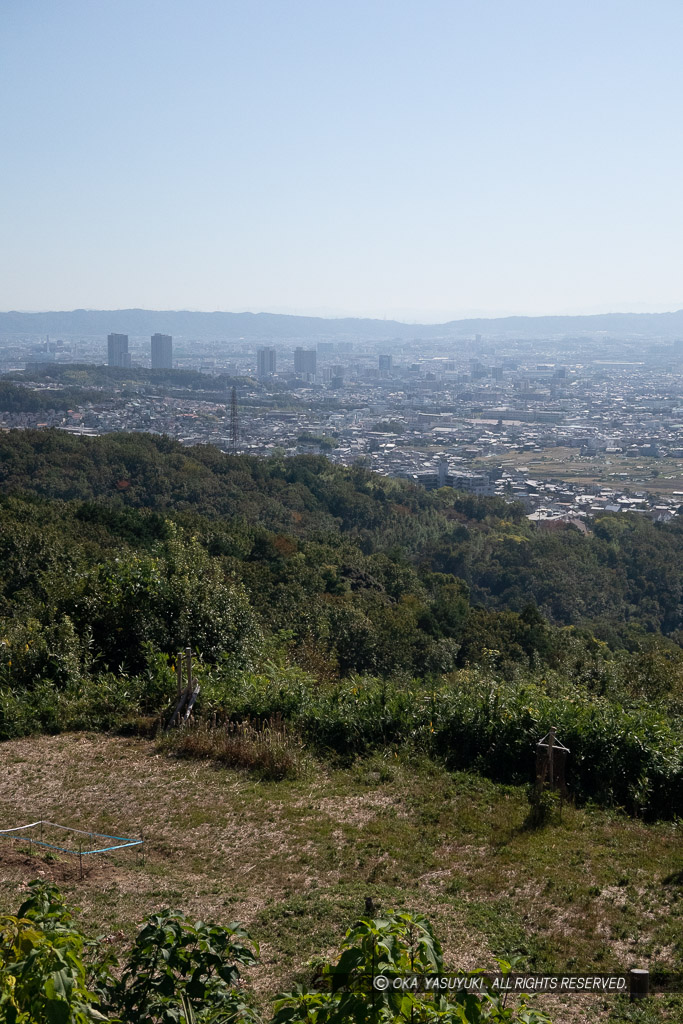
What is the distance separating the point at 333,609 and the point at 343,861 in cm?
1445

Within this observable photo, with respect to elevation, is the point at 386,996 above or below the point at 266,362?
below

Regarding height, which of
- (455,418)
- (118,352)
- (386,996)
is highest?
(118,352)

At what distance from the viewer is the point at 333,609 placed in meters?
19.2

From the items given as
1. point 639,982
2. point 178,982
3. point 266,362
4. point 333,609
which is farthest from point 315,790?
point 266,362

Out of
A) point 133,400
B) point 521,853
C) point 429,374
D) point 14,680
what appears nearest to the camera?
point 521,853

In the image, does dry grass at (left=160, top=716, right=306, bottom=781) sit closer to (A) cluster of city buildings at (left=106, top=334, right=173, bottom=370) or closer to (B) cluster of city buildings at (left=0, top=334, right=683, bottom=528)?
(B) cluster of city buildings at (left=0, top=334, right=683, bottom=528)

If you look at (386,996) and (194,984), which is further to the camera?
(194,984)

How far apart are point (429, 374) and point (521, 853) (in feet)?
460

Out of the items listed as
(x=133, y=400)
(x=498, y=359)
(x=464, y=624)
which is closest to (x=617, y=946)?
(x=464, y=624)

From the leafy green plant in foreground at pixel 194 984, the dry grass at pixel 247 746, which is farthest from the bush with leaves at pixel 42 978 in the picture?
the dry grass at pixel 247 746

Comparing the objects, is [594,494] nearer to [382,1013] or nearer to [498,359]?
[382,1013]

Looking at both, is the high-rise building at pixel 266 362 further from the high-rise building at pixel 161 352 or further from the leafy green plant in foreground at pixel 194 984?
the leafy green plant in foreground at pixel 194 984

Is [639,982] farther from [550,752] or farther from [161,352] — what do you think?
[161,352]

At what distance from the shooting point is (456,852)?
488 cm
